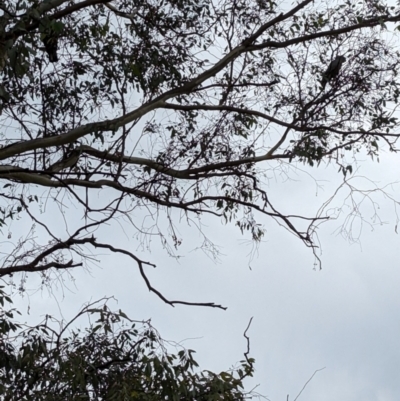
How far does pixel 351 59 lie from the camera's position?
7.43 metres

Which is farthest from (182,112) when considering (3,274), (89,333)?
(89,333)

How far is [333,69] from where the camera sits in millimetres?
7391

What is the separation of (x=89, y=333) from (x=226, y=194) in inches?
105

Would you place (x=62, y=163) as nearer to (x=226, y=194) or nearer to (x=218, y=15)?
(x=226, y=194)

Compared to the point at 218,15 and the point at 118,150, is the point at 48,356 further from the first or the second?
the point at 218,15

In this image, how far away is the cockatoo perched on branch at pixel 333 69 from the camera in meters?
7.38

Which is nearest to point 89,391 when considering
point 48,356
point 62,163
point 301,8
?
point 48,356

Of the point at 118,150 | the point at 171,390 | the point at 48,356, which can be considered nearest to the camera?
the point at 171,390

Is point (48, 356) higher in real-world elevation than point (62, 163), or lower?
lower

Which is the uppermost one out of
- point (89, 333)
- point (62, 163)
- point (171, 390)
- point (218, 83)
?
point (218, 83)

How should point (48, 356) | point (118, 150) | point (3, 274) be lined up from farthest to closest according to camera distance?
point (118, 150), point (3, 274), point (48, 356)

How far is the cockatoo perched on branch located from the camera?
24.2ft

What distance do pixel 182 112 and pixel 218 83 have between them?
1.66ft

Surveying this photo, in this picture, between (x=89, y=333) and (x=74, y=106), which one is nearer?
(x=89, y=333)
